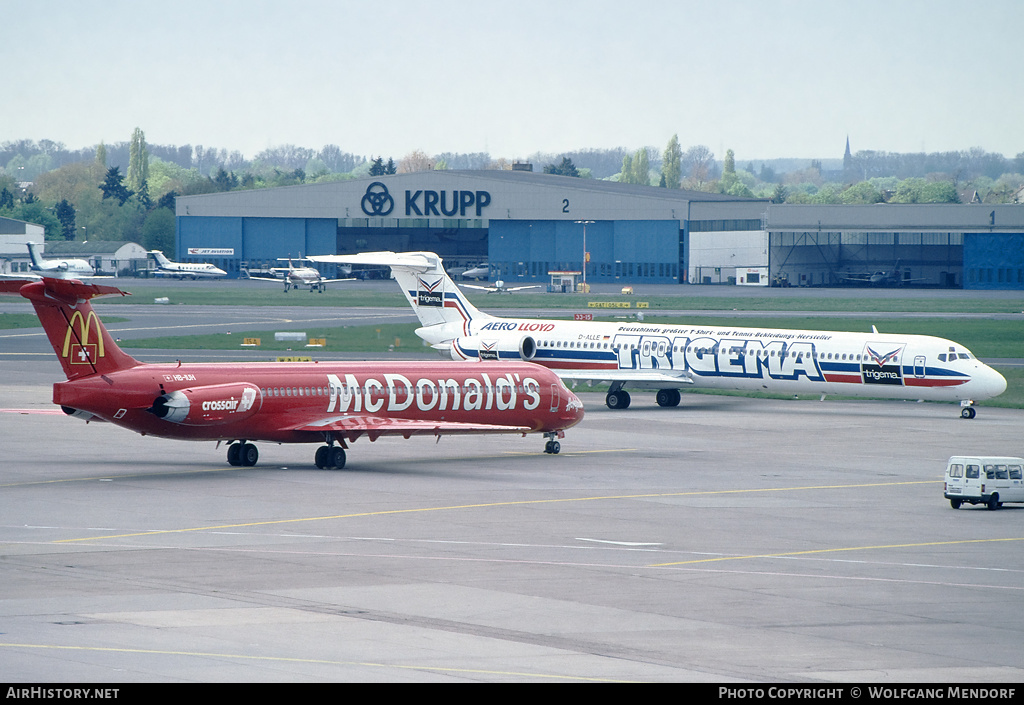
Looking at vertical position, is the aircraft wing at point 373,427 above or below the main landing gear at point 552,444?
above

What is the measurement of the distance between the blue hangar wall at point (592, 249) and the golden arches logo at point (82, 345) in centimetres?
Result: 13032

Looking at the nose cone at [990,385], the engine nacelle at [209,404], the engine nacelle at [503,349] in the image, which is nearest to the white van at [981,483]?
the engine nacelle at [209,404]

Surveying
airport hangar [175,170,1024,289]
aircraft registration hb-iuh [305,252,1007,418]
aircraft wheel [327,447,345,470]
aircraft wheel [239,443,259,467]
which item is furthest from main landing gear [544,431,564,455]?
airport hangar [175,170,1024,289]

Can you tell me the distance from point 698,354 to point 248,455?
25499 millimetres

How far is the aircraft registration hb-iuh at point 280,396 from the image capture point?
37188 mm

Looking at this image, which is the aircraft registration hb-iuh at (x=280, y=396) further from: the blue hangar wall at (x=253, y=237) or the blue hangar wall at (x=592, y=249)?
the blue hangar wall at (x=253, y=237)

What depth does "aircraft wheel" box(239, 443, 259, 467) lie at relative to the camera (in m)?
41.5

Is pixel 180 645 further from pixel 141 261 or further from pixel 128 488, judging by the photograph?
pixel 141 261

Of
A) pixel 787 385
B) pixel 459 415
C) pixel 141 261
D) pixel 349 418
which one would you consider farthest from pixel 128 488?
pixel 141 261

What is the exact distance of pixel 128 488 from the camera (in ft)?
120

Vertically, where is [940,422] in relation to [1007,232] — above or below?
below

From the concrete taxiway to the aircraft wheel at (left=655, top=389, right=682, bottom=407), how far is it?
1361 centimetres
